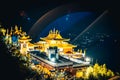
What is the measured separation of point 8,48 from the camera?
4.51 meters

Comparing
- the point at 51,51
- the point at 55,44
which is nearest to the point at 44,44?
the point at 55,44

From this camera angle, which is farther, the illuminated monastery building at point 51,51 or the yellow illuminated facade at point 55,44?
the yellow illuminated facade at point 55,44

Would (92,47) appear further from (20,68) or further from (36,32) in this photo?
(20,68)

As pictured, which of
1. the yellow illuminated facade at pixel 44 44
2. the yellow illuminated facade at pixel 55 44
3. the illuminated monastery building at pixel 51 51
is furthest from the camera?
the yellow illuminated facade at pixel 55 44

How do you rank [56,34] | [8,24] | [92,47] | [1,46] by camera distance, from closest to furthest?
[1,46], [8,24], [56,34], [92,47]

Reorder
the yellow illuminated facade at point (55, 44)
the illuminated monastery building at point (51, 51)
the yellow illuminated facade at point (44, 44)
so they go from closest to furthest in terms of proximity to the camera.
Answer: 1. the illuminated monastery building at point (51, 51)
2. the yellow illuminated facade at point (44, 44)
3. the yellow illuminated facade at point (55, 44)

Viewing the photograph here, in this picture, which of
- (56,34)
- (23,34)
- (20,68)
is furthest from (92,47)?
(20,68)

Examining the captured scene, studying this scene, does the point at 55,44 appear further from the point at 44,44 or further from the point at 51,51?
the point at 51,51

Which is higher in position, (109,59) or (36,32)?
(36,32)

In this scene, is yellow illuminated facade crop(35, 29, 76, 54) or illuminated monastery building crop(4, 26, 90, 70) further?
yellow illuminated facade crop(35, 29, 76, 54)

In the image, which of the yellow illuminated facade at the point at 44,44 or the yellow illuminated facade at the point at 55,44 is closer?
the yellow illuminated facade at the point at 44,44

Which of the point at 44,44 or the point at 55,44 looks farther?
the point at 44,44

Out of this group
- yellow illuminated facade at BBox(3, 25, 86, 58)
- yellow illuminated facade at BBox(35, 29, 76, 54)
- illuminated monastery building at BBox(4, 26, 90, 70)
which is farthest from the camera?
yellow illuminated facade at BBox(35, 29, 76, 54)

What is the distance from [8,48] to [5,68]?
23.3 inches
